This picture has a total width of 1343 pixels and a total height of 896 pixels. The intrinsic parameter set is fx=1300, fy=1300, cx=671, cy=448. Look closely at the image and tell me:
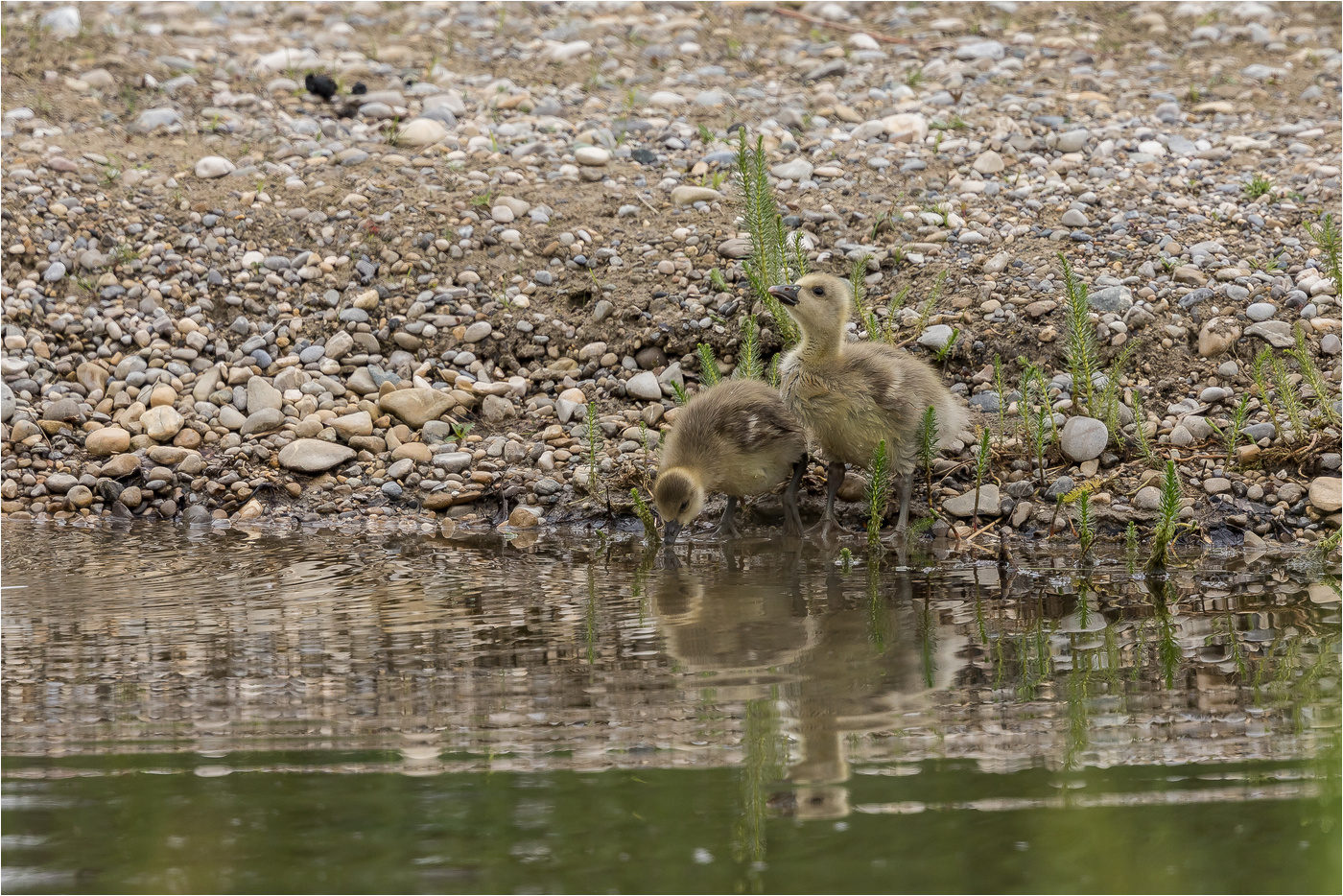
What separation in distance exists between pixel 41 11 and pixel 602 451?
8.18 meters

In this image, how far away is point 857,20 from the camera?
40.4 ft

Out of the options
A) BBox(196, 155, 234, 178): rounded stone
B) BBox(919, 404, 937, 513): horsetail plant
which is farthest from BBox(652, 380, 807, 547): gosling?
BBox(196, 155, 234, 178): rounded stone

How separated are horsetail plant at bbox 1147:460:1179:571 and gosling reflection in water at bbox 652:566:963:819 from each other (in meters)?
1.07

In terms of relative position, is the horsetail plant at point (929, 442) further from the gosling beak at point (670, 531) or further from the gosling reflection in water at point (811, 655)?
the gosling beak at point (670, 531)

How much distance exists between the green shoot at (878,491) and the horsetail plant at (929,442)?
189 millimetres

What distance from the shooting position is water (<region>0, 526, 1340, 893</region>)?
110 inches

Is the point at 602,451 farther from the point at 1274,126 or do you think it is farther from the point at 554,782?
the point at 1274,126

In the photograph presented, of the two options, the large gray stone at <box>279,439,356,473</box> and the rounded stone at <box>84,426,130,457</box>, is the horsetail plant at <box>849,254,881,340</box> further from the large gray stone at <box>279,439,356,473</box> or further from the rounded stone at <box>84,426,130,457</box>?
the rounded stone at <box>84,426,130,457</box>

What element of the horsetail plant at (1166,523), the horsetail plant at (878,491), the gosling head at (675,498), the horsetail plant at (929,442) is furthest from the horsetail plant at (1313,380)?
the gosling head at (675,498)

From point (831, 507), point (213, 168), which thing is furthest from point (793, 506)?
point (213, 168)

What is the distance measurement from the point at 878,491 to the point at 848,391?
0.57 metres

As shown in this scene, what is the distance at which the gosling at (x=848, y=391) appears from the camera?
6.37m

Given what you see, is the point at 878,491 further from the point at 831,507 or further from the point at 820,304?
the point at 820,304

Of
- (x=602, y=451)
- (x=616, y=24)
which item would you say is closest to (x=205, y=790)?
(x=602, y=451)
